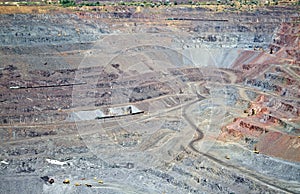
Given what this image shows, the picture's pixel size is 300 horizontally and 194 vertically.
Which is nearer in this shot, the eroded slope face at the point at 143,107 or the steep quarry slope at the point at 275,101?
the eroded slope face at the point at 143,107

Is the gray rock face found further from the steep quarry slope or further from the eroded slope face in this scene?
the steep quarry slope

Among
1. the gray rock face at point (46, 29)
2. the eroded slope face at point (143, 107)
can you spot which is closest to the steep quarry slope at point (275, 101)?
the eroded slope face at point (143, 107)

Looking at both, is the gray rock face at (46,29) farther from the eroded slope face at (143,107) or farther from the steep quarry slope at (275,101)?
the steep quarry slope at (275,101)

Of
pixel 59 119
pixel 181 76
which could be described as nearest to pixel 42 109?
pixel 59 119

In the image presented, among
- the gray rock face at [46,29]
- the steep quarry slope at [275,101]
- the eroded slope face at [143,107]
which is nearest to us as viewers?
the eroded slope face at [143,107]

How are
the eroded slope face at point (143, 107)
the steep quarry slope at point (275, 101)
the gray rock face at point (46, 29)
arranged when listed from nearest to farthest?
the eroded slope face at point (143, 107) < the steep quarry slope at point (275, 101) < the gray rock face at point (46, 29)

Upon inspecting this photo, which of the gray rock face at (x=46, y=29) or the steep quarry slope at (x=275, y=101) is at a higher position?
the gray rock face at (x=46, y=29)
